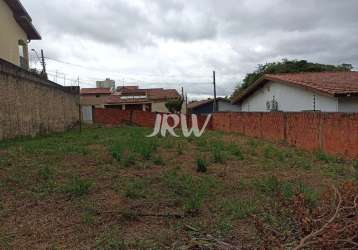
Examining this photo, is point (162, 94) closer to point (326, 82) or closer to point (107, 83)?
point (107, 83)

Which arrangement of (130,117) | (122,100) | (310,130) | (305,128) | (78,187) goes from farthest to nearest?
(122,100) < (130,117) < (305,128) < (310,130) < (78,187)

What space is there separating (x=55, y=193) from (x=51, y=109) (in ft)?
39.4

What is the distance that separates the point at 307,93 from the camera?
55.1ft

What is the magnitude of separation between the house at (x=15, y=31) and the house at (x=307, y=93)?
43.4ft

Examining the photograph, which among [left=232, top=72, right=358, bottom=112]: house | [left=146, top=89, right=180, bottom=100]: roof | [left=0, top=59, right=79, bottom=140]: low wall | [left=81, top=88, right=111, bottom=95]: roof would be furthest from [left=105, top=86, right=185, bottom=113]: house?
[left=0, top=59, right=79, bottom=140]: low wall

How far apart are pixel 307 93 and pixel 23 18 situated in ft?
47.9

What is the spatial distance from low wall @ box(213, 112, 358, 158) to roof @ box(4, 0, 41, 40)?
12613mm

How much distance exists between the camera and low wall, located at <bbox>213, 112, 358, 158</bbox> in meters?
11.1

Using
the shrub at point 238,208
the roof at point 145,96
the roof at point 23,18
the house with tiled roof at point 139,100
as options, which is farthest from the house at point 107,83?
the shrub at point 238,208

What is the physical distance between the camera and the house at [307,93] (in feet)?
46.5

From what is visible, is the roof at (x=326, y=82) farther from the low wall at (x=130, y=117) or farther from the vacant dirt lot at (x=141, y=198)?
the low wall at (x=130, y=117)

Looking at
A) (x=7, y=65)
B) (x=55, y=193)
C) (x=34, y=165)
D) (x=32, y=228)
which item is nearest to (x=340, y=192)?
(x=32, y=228)

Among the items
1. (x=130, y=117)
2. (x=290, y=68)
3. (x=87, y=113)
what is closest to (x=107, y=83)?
(x=87, y=113)

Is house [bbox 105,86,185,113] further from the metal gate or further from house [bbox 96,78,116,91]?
house [bbox 96,78,116,91]
